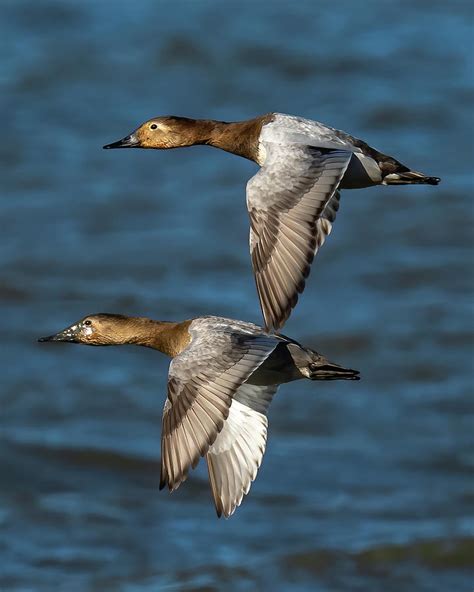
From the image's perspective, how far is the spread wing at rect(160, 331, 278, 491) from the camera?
8367 mm

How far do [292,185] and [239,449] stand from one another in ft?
5.21

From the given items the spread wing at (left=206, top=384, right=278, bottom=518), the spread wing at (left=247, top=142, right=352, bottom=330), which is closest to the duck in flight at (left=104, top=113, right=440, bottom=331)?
the spread wing at (left=247, top=142, right=352, bottom=330)

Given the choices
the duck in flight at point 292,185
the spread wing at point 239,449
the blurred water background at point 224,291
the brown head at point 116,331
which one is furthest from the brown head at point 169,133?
the blurred water background at point 224,291

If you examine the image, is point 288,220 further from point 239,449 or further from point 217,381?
point 239,449

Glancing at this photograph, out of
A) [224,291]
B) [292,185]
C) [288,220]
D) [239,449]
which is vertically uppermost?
[224,291]

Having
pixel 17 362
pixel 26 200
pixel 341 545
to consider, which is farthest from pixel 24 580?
pixel 26 200

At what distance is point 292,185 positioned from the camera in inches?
352

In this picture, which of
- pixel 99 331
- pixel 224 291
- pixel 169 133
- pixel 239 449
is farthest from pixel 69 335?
pixel 224 291

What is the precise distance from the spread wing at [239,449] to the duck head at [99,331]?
106 cm

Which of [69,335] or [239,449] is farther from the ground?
[69,335]

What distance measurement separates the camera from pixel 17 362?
19.6 meters

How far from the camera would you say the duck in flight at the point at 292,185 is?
28.3 feet

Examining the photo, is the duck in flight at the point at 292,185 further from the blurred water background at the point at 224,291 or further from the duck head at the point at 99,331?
the blurred water background at the point at 224,291

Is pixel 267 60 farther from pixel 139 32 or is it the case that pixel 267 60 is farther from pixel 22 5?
pixel 22 5
